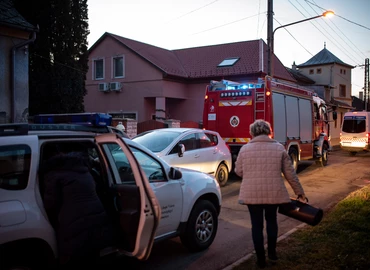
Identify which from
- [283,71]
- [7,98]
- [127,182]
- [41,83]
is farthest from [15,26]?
[283,71]

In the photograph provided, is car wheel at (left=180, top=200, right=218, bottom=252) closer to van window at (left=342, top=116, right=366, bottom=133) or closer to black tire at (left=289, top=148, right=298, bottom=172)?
black tire at (left=289, top=148, right=298, bottom=172)

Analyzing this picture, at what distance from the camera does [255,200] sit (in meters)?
4.46

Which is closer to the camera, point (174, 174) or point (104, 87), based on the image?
point (174, 174)

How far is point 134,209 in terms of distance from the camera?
3.85 m

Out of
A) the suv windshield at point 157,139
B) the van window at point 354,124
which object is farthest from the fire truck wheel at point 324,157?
the suv windshield at point 157,139

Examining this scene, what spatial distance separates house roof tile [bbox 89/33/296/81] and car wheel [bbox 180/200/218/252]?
63.0 feet

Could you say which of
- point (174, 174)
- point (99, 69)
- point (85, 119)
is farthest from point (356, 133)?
point (85, 119)

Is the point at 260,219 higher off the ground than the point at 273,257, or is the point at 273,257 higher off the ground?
A: the point at 260,219

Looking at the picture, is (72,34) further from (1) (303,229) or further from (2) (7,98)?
(1) (303,229)

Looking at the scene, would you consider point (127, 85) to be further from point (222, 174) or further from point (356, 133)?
point (222, 174)

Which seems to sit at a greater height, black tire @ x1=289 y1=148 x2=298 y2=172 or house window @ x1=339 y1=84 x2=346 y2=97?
house window @ x1=339 y1=84 x2=346 y2=97

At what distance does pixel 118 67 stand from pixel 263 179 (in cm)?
Answer: 2359

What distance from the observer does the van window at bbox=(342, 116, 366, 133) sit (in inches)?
875

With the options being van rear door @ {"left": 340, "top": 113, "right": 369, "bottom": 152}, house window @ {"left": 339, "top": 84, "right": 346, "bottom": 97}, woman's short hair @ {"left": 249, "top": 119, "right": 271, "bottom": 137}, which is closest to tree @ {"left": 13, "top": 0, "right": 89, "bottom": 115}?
woman's short hair @ {"left": 249, "top": 119, "right": 271, "bottom": 137}
